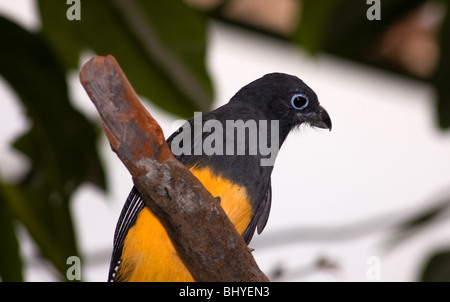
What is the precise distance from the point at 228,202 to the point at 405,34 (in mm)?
2722

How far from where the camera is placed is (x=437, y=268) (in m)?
3.33

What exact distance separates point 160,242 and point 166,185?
0.50m

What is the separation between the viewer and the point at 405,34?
14.6 feet

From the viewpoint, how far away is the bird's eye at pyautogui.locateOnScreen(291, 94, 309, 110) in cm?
220

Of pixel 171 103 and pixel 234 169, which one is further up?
pixel 171 103

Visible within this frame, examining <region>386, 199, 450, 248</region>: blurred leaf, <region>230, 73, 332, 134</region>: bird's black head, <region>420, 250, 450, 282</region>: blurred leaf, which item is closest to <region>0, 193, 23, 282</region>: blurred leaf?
<region>230, 73, 332, 134</region>: bird's black head

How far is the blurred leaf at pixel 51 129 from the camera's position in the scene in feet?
9.43

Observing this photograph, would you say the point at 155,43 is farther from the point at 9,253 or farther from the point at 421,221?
the point at 421,221

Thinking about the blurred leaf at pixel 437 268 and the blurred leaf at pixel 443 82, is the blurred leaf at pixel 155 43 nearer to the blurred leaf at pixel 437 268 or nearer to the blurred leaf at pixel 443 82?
the blurred leaf at pixel 443 82

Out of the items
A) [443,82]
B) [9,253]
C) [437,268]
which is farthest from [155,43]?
[437,268]

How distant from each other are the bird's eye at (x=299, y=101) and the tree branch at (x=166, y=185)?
597 millimetres

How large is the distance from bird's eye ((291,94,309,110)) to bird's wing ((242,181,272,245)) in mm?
282
